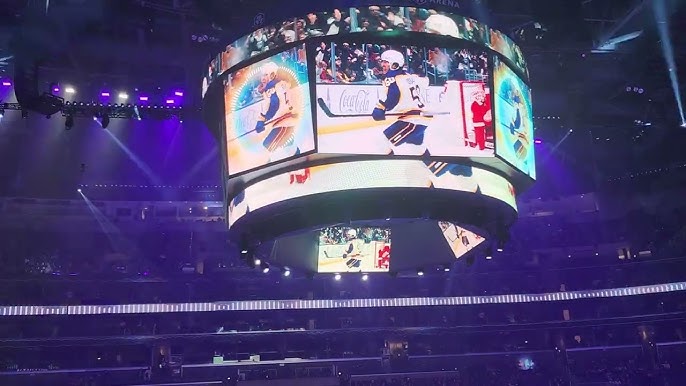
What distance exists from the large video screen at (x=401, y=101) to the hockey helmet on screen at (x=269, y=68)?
2.58 ft

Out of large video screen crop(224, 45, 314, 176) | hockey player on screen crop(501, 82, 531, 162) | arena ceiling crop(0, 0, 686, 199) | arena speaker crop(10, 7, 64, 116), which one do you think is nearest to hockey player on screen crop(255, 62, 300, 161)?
large video screen crop(224, 45, 314, 176)

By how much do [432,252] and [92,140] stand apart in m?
12.8

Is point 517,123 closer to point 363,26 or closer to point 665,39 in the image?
point 363,26

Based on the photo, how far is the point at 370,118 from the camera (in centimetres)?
1012

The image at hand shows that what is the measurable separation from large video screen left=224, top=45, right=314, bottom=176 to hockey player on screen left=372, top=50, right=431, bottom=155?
1.22 metres

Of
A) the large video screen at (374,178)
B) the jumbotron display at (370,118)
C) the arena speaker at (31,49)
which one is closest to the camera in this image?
the jumbotron display at (370,118)

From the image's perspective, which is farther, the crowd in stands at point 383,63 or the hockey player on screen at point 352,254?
the hockey player on screen at point 352,254

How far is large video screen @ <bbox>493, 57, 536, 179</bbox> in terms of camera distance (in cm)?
1088

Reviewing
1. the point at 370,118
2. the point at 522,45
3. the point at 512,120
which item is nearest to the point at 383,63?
the point at 370,118

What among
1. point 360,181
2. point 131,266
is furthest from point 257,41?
point 131,266

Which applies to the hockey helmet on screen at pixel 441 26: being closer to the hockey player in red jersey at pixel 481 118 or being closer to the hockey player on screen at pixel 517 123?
the hockey player in red jersey at pixel 481 118

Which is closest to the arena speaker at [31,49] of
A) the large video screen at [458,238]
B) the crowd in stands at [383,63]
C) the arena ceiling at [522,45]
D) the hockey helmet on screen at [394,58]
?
the arena ceiling at [522,45]

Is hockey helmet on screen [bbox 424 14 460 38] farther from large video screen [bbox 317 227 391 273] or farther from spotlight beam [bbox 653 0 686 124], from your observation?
spotlight beam [bbox 653 0 686 124]

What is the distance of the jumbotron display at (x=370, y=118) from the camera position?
1013 cm
